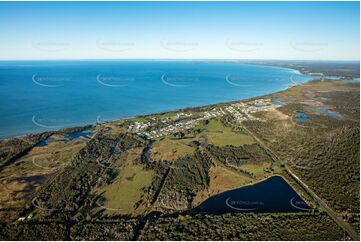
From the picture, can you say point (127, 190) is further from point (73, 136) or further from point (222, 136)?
point (222, 136)

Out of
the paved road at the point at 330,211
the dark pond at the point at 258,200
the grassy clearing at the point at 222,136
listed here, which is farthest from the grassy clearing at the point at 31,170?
the paved road at the point at 330,211

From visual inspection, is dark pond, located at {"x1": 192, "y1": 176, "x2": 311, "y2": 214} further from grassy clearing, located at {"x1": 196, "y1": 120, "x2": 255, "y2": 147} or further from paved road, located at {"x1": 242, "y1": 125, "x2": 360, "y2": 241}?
grassy clearing, located at {"x1": 196, "y1": 120, "x2": 255, "y2": 147}

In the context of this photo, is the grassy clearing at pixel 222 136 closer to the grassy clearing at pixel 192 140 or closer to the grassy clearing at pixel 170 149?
the grassy clearing at pixel 192 140

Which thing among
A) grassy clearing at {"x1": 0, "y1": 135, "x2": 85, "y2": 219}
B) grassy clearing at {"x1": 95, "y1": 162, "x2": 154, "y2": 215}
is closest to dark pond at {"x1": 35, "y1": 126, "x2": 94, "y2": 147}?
grassy clearing at {"x1": 0, "y1": 135, "x2": 85, "y2": 219}

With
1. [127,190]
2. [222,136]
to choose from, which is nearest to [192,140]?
[222,136]

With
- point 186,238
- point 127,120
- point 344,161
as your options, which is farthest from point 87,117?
point 344,161

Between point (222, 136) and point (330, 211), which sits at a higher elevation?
point (222, 136)
